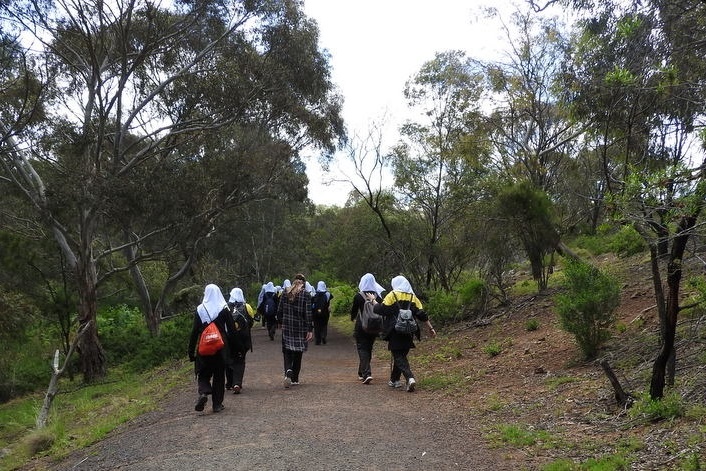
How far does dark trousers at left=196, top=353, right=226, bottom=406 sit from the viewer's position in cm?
743

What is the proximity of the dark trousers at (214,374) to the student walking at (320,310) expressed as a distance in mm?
8617

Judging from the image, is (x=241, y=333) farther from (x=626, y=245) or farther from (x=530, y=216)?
(x=626, y=245)

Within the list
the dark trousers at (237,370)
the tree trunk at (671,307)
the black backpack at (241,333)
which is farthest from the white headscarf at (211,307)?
the tree trunk at (671,307)

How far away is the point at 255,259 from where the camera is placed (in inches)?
1583

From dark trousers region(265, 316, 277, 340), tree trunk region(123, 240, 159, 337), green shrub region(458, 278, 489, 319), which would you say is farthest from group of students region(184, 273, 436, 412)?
tree trunk region(123, 240, 159, 337)

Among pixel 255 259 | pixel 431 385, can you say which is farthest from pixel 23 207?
pixel 255 259

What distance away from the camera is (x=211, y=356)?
7422 millimetres

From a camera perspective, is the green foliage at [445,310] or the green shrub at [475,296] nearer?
the green shrub at [475,296]

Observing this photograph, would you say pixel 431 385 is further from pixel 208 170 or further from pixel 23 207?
pixel 23 207

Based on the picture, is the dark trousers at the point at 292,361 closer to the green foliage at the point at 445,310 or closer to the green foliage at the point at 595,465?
the green foliage at the point at 595,465

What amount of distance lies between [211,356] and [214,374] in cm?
30

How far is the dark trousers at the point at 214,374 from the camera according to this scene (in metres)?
7.43

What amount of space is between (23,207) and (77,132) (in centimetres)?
505

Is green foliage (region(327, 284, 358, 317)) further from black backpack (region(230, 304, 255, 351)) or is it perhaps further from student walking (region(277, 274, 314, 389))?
black backpack (region(230, 304, 255, 351))
